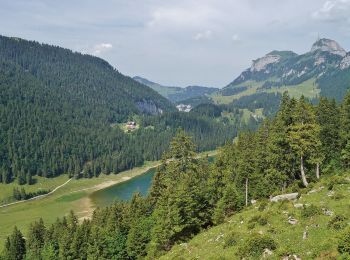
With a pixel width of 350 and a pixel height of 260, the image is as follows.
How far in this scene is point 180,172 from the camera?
3253 inches

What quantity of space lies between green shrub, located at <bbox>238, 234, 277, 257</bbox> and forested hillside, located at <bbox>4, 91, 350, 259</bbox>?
6.24 meters

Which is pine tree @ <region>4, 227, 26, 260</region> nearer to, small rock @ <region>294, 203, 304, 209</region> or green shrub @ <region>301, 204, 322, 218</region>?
small rock @ <region>294, 203, 304, 209</region>

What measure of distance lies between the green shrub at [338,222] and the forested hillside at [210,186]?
5.62m

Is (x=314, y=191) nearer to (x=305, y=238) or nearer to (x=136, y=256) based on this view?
(x=305, y=238)

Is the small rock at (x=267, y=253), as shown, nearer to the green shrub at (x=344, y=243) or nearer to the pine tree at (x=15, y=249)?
the green shrub at (x=344, y=243)

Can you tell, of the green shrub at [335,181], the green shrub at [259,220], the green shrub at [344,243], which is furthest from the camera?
the green shrub at [335,181]

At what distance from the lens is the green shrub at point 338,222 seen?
38.7 metres

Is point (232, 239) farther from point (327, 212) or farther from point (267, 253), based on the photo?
point (327, 212)

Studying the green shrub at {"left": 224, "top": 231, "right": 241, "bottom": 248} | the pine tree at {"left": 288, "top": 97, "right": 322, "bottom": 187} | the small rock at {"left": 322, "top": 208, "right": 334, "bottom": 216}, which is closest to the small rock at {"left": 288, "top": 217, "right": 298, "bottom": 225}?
the small rock at {"left": 322, "top": 208, "right": 334, "bottom": 216}

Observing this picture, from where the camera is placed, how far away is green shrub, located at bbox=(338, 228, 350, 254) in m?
31.3

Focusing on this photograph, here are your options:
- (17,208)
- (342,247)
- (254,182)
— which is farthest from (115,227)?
(17,208)

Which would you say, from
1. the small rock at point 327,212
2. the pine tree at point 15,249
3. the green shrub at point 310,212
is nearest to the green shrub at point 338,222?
the small rock at point 327,212

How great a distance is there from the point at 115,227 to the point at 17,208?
11891 centimetres

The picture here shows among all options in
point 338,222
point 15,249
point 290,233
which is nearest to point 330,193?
point 290,233
